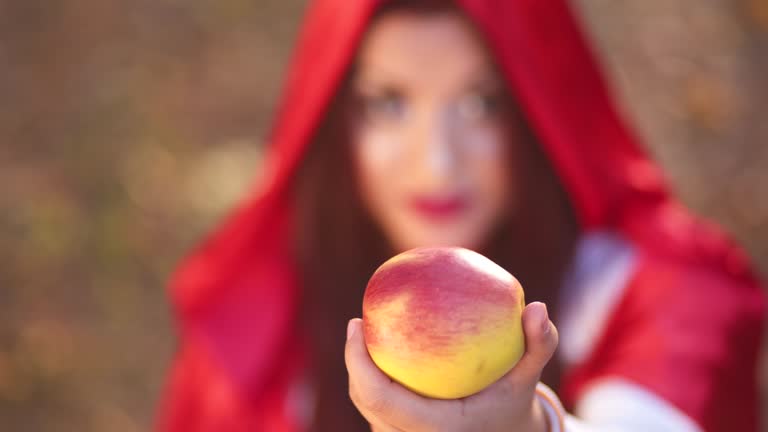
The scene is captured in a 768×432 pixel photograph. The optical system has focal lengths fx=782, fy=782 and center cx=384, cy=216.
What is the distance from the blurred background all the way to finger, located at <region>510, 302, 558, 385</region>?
1.78 metres

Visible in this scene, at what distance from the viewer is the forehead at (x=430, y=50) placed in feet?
3.13

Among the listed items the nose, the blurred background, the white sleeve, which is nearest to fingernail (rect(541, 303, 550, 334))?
A: the white sleeve

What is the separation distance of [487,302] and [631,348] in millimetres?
493

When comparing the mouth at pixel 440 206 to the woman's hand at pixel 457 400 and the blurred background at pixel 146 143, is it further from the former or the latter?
the blurred background at pixel 146 143

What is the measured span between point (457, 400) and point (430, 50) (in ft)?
1.73

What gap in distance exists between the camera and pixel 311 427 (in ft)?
3.86

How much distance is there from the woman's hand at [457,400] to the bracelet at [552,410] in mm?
55

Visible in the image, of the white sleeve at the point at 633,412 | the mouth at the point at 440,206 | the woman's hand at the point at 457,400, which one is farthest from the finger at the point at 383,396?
the mouth at the point at 440,206

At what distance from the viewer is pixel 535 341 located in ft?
1.72

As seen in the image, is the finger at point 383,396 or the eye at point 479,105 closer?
the finger at point 383,396

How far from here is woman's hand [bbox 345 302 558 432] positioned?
1.73 feet

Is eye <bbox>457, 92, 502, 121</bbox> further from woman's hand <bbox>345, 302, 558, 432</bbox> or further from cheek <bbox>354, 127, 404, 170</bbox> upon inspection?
woman's hand <bbox>345, 302, 558, 432</bbox>

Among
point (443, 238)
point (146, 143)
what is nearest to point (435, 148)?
point (443, 238)

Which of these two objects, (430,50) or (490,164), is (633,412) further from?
(430,50)
